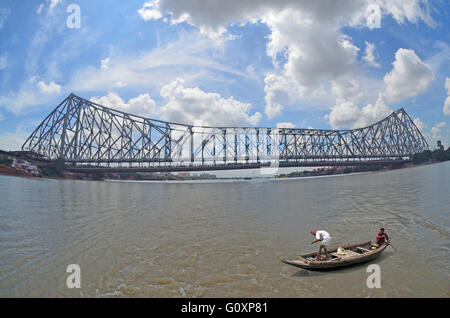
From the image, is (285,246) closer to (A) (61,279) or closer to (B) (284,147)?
(A) (61,279)

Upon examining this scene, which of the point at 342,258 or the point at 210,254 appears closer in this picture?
the point at 342,258

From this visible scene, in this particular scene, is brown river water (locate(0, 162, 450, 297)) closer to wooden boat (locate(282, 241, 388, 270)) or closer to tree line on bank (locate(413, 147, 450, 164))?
wooden boat (locate(282, 241, 388, 270))

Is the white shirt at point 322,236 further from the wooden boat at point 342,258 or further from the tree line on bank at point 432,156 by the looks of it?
the tree line on bank at point 432,156

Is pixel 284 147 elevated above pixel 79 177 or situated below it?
above

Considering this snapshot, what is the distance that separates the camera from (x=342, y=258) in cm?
737

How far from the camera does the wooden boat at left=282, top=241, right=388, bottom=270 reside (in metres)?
6.90

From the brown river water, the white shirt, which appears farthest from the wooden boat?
the white shirt

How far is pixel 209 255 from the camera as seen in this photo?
8734mm

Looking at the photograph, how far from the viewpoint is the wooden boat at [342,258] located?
6902 mm

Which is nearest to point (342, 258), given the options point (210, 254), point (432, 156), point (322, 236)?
point (322, 236)

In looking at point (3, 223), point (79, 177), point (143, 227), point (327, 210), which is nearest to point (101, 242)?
point (143, 227)

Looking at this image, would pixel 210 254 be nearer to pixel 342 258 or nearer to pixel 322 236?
pixel 322 236

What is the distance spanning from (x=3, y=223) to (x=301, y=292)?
49.8ft

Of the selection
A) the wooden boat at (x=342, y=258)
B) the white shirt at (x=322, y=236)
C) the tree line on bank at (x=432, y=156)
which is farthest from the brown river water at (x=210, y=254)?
the tree line on bank at (x=432, y=156)
